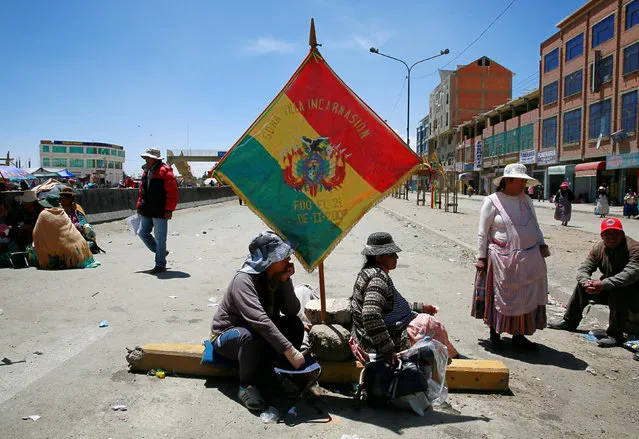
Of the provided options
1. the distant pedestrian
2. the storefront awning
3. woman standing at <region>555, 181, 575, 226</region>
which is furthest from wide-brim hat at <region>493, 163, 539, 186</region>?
the storefront awning

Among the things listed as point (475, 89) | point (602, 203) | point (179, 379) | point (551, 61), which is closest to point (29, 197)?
point (179, 379)

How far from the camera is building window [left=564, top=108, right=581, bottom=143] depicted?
39.3m

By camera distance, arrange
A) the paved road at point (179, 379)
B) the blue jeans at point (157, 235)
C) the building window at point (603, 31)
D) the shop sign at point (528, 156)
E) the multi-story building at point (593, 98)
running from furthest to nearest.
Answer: the shop sign at point (528, 156), the building window at point (603, 31), the multi-story building at point (593, 98), the blue jeans at point (157, 235), the paved road at point (179, 379)

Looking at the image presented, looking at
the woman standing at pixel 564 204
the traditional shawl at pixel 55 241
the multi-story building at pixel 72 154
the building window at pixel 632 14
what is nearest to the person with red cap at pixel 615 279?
the traditional shawl at pixel 55 241

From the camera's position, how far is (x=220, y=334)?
11.2ft

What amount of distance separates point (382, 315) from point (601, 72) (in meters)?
40.2

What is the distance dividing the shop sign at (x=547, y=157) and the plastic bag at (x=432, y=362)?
44.6 meters

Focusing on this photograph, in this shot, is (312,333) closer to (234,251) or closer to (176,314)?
(176,314)

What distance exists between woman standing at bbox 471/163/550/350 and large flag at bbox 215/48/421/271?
1.31 metres

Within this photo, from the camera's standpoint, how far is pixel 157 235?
296 inches

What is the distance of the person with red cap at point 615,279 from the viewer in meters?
4.53

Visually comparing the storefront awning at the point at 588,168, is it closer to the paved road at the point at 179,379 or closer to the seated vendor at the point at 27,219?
the paved road at the point at 179,379

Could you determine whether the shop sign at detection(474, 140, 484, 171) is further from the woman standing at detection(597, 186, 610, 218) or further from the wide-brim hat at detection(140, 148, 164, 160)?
the wide-brim hat at detection(140, 148, 164, 160)

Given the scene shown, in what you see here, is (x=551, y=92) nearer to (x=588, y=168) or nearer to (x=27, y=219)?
(x=588, y=168)
